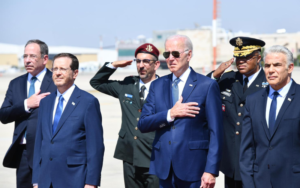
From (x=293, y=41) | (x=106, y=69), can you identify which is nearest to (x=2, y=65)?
(x=293, y=41)

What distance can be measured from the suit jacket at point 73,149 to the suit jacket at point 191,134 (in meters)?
0.51

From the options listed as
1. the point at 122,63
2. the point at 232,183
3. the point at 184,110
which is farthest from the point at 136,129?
the point at 184,110

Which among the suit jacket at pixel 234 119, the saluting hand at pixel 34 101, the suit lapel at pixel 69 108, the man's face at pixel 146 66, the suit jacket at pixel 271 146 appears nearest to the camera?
the suit jacket at pixel 271 146

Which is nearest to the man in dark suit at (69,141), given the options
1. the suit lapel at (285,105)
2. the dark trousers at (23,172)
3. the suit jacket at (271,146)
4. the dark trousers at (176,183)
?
the dark trousers at (176,183)

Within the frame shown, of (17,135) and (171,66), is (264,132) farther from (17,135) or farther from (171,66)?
(17,135)

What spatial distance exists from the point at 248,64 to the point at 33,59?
2368mm

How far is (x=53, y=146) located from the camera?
4.00 meters

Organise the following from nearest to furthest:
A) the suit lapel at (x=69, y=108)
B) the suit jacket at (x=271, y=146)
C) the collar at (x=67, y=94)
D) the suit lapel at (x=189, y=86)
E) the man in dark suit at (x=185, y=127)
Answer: the suit jacket at (x=271, y=146), the man in dark suit at (x=185, y=127), the suit lapel at (x=189, y=86), the suit lapel at (x=69, y=108), the collar at (x=67, y=94)

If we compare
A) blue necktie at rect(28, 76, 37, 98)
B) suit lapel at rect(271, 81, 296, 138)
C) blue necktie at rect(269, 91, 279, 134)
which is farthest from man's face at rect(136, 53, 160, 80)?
suit lapel at rect(271, 81, 296, 138)

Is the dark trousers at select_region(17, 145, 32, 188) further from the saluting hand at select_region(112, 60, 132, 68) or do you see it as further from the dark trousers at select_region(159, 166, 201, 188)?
the dark trousers at select_region(159, 166, 201, 188)

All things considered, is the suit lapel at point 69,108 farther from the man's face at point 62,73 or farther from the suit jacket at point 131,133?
the suit jacket at point 131,133

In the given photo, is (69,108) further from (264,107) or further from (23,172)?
(264,107)

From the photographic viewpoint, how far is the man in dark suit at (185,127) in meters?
3.76

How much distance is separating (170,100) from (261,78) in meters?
1.20
